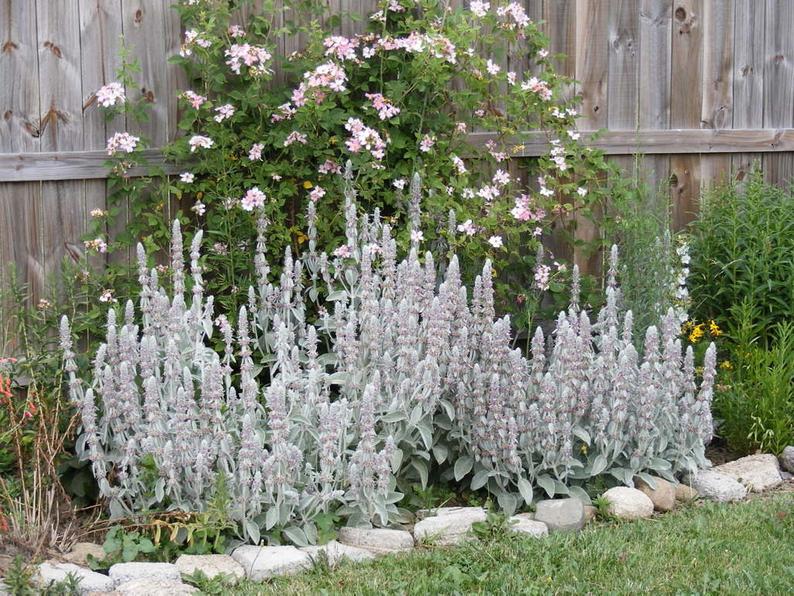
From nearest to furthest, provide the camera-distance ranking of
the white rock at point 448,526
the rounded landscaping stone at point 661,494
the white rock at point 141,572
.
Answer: the white rock at point 141,572, the white rock at point 448,526, the rounded landscaping stone at point 661,494

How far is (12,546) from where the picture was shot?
3826 millimetres

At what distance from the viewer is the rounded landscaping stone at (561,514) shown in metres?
4.25

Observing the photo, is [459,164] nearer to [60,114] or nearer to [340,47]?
[340,47]

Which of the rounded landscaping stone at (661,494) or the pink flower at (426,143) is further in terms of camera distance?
the pink flower at (426,143)

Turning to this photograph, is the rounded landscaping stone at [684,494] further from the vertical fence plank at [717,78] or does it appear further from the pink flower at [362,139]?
the vertical fence plank at [717,78]

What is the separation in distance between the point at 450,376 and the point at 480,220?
1.14 m

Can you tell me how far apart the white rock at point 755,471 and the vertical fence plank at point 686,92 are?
5.94 feet

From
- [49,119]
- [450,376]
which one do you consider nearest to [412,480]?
[450,376]

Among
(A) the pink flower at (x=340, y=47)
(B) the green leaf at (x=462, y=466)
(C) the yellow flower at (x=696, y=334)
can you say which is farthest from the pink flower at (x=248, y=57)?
(C) the yellow flower at (x=696, y=334)

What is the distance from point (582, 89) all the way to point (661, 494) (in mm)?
2577

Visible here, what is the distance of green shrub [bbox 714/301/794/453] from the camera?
524 cm

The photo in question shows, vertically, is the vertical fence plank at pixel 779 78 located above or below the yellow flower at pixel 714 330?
above

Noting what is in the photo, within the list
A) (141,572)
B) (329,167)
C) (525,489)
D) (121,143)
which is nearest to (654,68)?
(329,167)

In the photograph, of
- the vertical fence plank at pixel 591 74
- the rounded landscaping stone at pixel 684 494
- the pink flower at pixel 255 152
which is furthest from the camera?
the vertical fence plank at pixel 591 74
